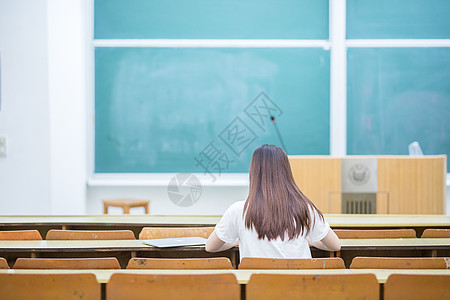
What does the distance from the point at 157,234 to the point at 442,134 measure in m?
4.14

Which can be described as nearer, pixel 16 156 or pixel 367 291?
pixel 367 291

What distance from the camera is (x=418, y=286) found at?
1.73 m

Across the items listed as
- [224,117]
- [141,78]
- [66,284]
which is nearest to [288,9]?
[224,117]

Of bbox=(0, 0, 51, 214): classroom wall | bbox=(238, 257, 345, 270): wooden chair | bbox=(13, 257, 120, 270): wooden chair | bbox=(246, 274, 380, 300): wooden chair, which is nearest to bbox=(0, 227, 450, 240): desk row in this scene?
bbox=(13, 257, 120, 270): wooden chair

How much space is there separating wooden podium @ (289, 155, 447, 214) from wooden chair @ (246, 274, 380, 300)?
102 inches

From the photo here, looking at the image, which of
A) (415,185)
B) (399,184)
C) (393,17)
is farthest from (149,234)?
(393,17)

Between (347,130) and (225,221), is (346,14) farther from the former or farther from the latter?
(225,221)

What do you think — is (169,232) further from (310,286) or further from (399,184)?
(399,184)

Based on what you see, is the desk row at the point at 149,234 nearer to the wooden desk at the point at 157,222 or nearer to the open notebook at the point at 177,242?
the open notebook at the point at 177,242

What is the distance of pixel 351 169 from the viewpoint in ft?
13.8

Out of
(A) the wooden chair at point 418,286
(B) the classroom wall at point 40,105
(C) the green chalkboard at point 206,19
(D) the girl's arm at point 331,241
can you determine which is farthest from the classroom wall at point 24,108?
(A) the wooden chair at point 418,286

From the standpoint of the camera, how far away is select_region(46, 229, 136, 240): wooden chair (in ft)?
8.44

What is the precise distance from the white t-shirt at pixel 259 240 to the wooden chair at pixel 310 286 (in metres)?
0.44

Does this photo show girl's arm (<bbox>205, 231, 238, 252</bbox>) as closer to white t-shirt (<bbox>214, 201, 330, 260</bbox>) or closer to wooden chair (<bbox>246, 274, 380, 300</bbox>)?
white t-shirt (<bbox>214, 201, 330, 260</bbox>)
